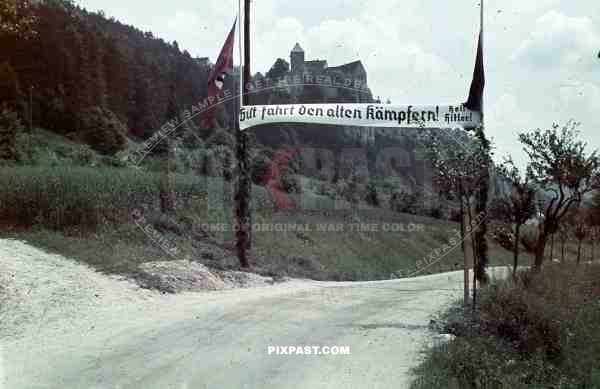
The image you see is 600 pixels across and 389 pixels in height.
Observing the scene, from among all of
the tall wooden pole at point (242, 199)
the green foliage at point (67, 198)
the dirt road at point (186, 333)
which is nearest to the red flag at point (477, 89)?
the dirt road at point (186, 333)

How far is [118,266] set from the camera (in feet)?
41.2

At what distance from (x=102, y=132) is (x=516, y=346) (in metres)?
32.4

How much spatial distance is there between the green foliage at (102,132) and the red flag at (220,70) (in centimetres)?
2254

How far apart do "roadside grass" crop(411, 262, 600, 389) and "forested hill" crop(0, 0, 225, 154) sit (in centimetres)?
3086

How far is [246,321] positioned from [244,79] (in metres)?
7.95

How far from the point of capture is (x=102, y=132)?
3641cm

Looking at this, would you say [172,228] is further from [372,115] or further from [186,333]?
[186,333]

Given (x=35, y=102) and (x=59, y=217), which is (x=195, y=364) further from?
(x=35, y=102)

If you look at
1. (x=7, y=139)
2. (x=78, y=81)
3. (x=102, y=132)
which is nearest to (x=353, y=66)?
(x=7, y=139)

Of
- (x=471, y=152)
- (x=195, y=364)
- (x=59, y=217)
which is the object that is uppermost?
(x=471, y=152)

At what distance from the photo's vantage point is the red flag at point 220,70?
566 inches

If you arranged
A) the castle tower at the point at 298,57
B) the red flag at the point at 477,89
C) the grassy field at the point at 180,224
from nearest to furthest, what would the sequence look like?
1. the red flag at the point at 477,89
2. the grassy field at the point at 180,224
3. the castle tower at the point at 298,57

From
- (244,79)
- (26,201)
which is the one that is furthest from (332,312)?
(26,201)

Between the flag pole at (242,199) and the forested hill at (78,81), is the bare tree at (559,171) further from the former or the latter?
the forested hill at (78,81)
